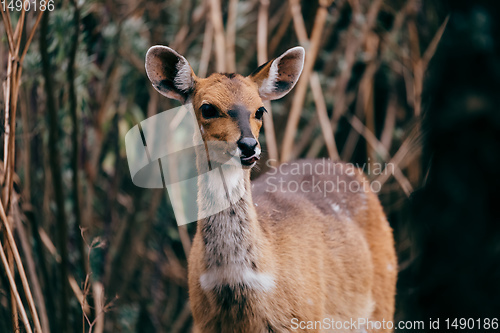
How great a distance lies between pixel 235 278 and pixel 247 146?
664mm

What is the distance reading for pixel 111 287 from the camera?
201 inches

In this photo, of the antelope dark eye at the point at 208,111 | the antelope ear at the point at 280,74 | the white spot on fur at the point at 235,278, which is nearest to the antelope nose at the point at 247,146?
the antelope dark eye at the point at 208,111

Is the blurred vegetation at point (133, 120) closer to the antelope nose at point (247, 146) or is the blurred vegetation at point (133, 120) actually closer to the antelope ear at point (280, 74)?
the antelope ear at point (280, 74)

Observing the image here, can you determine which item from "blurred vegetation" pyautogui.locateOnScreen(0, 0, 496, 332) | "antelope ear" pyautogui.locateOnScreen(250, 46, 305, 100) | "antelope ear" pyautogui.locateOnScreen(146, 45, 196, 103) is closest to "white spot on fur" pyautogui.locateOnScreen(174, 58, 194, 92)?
"antelope ear" pyautogui.locateOnScreen(146, 45, 196, 103)

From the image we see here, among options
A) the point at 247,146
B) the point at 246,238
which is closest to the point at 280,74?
the point at 247,146

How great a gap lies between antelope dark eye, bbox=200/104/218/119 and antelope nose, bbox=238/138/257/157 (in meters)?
0.25

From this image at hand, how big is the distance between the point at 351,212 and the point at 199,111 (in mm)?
1577

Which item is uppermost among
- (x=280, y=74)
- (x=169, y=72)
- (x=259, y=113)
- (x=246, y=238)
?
(x=169, y=72)

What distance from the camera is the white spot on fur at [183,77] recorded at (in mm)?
2665

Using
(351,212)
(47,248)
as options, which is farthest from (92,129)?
(351,212)

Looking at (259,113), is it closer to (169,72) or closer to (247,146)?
(247,146)

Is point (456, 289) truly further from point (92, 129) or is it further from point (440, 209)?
point (92, 129)

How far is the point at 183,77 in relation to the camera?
108 inches

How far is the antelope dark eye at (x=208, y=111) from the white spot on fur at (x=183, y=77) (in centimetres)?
Result: 16
